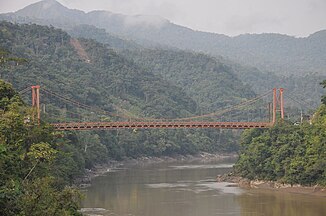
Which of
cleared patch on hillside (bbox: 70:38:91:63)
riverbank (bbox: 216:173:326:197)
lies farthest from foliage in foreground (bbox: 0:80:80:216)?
cleared patch on hillside (bbox: 70:38:91:63)

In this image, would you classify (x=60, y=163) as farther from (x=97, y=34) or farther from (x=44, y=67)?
(x=97, y=34)

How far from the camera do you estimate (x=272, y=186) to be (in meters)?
37.3

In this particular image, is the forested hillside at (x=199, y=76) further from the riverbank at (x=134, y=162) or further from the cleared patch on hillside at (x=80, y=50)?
the riverbank at (x=134, y=162)

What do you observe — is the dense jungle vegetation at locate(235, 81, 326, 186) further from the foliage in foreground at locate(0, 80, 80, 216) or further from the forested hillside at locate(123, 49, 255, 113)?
the forested hillside at locate(123, 49, 255, 113)

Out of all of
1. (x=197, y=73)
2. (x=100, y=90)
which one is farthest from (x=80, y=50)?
(x=197, y=73)

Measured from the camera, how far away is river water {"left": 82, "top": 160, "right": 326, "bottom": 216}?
27938 mm

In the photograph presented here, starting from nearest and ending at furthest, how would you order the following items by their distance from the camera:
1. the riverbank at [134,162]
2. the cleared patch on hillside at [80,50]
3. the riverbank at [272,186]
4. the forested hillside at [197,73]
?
the riverbank at [272,186] < the riverbank at [134,162] < the cleared patch on hillside at [80,50] < the forested hillside at [197,73]

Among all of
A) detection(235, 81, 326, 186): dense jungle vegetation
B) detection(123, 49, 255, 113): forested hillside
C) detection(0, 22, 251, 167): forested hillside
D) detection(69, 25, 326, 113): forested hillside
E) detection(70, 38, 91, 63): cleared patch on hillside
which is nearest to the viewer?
detection(235, 81, 326, 186): dense jungle vegetation

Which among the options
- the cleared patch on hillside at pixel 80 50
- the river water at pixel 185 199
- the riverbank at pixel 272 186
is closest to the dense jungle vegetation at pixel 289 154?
the riverbank at pixel 272 186

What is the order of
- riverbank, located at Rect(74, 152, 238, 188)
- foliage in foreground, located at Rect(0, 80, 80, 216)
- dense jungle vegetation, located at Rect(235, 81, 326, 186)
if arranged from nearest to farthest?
foliage in foreground, located at Rect(0, 80, 80, 216) < dense jungle vegetation, located at Rect(235, 81, 326, 186) < riverbank, located at Rect(74, 152, 238, 188)

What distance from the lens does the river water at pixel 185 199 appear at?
2794 centimetres

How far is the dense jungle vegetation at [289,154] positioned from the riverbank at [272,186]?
1.11 ft

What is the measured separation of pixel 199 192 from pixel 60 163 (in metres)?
8.58

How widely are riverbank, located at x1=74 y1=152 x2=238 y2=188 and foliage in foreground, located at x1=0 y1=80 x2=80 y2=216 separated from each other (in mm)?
10743
